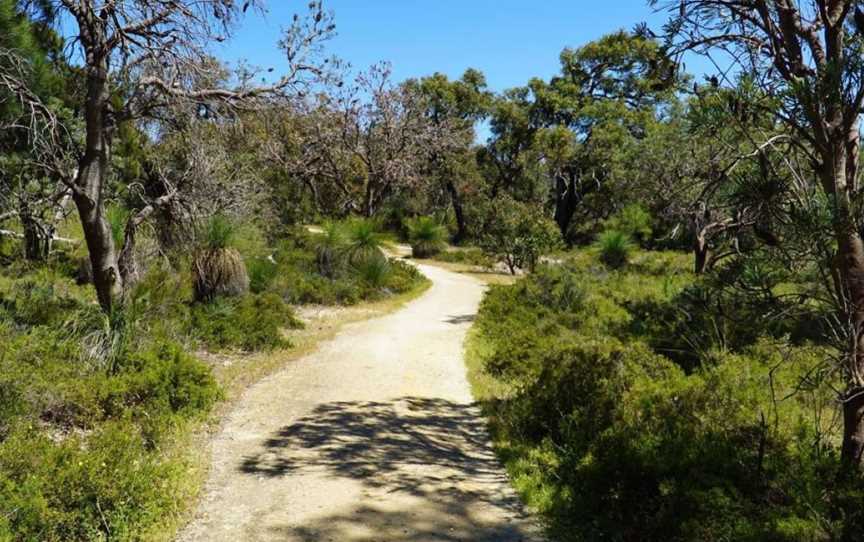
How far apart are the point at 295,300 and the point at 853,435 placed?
11136 millimetres

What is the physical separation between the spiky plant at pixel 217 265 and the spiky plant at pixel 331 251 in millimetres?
4007

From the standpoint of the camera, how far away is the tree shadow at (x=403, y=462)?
464cm

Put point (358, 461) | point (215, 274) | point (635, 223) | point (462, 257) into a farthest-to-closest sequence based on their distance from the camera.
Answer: point (635, 223), point (462, 257), point (215, 274), point (358, 461)

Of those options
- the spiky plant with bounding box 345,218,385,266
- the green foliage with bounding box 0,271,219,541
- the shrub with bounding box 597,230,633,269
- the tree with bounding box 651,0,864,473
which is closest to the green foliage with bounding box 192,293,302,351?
the green foliage with bounding box 0,271,219,541

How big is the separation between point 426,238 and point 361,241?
1136 cm

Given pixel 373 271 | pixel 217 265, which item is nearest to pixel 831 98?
pixel 217 265

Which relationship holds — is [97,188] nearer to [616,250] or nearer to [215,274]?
[215,274]

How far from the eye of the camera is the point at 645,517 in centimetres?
433

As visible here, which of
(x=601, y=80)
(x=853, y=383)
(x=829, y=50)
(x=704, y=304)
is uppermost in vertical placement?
(x=601, y=80)

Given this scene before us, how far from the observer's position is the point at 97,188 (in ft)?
26.6

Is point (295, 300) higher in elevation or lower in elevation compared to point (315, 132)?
lower

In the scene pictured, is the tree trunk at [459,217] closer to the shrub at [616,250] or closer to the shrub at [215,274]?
the shrub at [616,250]

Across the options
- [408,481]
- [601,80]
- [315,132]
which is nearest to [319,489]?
[408,481]

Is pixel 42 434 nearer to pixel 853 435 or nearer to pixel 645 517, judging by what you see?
pixel 645 517
